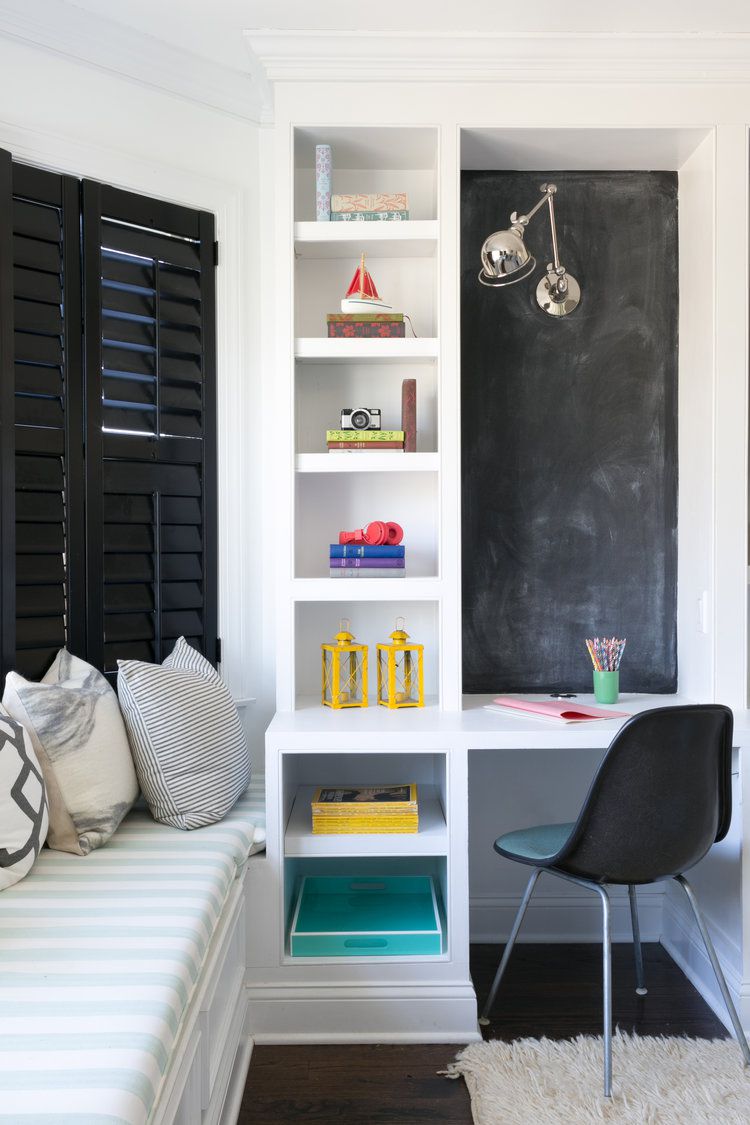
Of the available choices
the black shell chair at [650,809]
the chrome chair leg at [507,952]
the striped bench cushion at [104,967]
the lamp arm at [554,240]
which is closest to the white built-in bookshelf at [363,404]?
the lamp arm at [554,240]

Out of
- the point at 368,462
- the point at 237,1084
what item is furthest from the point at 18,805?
the point at 368,462

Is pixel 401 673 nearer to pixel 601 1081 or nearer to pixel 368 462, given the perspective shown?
pixel 368 462

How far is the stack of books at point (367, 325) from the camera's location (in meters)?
2.45

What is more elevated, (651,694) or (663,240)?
(663,240)

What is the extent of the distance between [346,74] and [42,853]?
2.12 m

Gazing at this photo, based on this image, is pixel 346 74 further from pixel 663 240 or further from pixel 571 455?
pixel 571 455

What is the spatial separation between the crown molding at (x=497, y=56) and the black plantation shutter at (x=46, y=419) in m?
0.70

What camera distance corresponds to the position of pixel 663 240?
2668mm

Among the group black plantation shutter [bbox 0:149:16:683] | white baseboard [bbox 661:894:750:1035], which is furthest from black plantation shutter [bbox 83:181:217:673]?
white baseboard [bbox 661:894:750:1035]

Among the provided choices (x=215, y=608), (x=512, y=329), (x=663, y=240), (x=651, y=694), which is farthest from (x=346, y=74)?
(x=651, y=694)

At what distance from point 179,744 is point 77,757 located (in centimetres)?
25

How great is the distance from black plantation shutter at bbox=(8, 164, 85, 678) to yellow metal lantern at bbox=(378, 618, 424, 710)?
2.74ft

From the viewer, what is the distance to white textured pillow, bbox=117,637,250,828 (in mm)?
2059

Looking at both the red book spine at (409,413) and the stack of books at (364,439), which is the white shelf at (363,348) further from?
the stack of books at (364,439)
